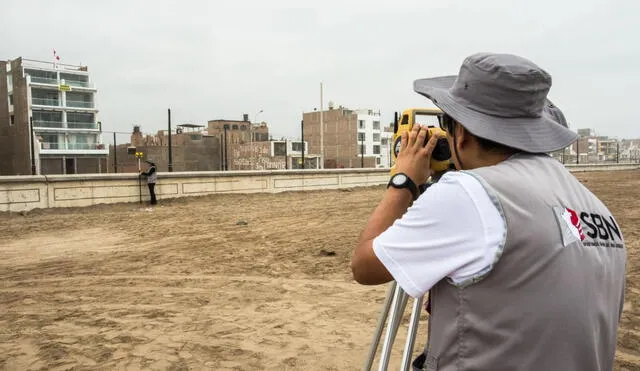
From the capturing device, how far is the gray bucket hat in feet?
3.74

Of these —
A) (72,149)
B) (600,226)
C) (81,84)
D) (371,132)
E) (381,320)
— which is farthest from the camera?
(371,132)

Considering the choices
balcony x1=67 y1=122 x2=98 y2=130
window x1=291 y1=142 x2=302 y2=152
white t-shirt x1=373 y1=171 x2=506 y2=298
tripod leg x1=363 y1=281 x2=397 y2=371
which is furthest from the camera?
window x1=291 y1=142 x2=302 y2=152

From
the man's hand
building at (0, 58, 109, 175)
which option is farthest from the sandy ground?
building at (0, 58, 109, 175)

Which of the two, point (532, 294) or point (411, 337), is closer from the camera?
point (532, 294)

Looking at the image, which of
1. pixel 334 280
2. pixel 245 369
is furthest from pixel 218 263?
pixel 245 369

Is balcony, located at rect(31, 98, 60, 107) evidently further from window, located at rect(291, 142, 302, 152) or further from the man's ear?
the man's ear

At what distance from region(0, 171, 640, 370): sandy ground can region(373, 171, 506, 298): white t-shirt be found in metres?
2.45

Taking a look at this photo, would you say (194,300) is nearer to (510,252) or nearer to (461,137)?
(461,137)

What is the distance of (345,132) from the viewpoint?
2783 inches

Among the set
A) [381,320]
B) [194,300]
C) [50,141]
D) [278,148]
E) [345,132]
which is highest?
[345,132]

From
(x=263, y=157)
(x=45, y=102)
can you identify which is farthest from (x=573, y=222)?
(x=45, y=102)

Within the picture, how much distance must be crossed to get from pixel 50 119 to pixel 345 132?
3894cm

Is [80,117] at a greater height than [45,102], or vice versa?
[45,102]

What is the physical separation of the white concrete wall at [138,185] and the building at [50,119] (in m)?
31.7
